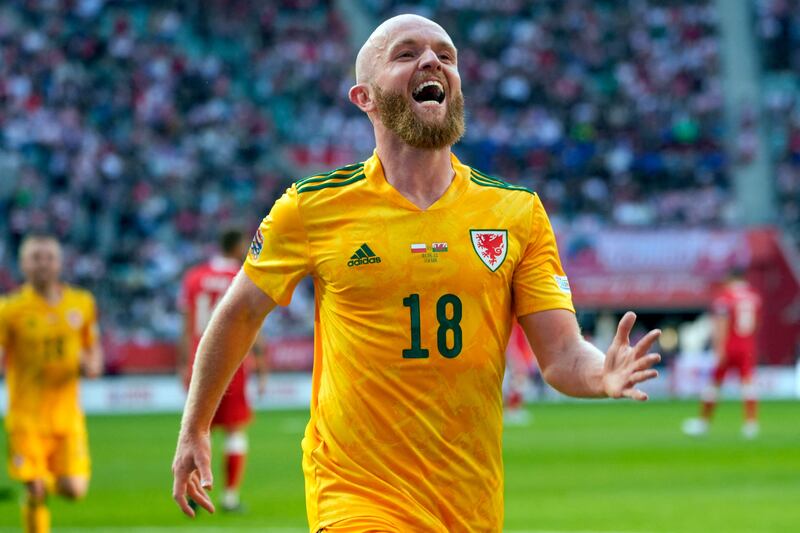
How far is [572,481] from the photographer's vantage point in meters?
15.5

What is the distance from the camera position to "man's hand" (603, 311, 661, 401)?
4176 mm

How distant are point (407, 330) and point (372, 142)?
33.7 meters

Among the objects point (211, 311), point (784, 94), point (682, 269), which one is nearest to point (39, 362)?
point (211, 311)

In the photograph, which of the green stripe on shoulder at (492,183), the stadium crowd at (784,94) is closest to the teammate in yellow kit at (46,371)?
the green stripe on shoulder at (492,183)

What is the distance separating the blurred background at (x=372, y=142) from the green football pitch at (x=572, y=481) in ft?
24.6

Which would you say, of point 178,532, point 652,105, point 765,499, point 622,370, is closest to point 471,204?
point 622,370

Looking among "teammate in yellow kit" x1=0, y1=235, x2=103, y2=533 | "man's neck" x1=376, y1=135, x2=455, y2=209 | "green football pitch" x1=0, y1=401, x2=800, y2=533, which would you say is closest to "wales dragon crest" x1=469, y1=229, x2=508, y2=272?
"man's neck" x1=376, y1=135, x2=455, y2=209

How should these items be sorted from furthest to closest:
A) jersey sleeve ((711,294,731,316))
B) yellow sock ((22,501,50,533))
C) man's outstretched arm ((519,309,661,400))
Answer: jersey sleeve ((711,294,731,316)), yellow sock ((22,501,50,533)), man's outstretched arm ((519,309,661,400))

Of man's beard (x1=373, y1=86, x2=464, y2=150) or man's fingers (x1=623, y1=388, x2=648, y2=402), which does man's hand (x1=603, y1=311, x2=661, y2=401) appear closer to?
man's fingers (x1=623, y1=388, x2=648, y2=402)

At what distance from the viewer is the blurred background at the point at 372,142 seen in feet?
108

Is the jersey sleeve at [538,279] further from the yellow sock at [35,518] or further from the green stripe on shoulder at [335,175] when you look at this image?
the yellow sock at [35,518]

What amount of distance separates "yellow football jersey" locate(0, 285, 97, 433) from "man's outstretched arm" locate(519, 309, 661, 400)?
693 centimetres

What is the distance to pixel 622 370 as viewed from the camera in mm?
4273

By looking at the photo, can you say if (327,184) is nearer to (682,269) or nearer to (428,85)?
(428,85)
